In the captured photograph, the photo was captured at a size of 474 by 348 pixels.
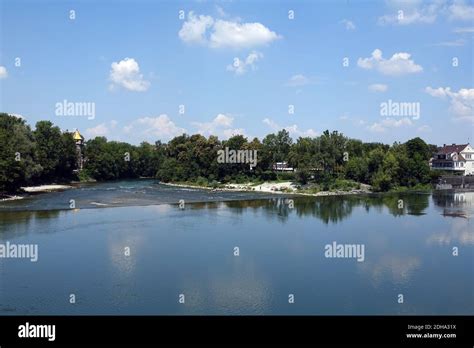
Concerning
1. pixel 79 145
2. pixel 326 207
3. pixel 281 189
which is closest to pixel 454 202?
pixel 326 207

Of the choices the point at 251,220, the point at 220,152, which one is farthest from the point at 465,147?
the point at 251,220

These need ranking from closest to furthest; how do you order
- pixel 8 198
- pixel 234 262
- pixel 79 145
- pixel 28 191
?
pixel 234 262, pixel 8 198, pixel 28 191, pixel 79 145

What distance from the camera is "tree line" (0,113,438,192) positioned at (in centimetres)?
3553

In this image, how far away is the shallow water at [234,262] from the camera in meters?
11.9

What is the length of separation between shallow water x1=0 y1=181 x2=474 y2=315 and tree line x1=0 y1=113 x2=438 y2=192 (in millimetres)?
9339

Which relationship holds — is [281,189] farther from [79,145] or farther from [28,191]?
[79,145]

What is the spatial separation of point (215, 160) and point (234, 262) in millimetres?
29087

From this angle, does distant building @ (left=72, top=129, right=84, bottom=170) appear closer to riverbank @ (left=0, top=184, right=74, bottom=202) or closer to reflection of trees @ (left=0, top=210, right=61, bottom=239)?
riverbank @ (left=0, top=184, right=74, bottom=202)

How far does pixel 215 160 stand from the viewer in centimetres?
4406

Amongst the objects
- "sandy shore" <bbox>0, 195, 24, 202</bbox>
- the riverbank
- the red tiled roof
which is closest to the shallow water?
"sandy shore" <bbox>0, 195, 24, 202</bbox>

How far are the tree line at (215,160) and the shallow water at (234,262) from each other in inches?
368

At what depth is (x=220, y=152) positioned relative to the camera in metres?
44.1

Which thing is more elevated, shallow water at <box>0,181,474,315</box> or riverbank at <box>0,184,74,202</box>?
riverbank at <box>0,184,74,202</box>
